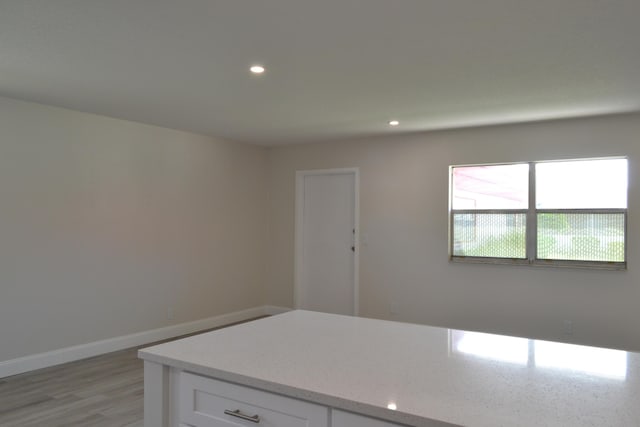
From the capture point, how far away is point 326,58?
3000mm

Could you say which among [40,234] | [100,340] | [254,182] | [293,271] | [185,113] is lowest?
[100,340]

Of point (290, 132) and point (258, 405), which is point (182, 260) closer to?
point (290, 132)

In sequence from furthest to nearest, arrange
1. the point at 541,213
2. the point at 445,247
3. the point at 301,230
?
1. the point at 301,230
2. the point at 445,247
3. the point at 541,213

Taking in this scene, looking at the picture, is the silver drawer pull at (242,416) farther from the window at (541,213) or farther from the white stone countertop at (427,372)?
the window at (541,213)

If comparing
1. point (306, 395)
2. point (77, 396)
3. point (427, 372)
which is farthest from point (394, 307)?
point (306, 395)

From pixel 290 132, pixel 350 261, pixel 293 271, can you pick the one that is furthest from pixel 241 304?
pixel 290 132

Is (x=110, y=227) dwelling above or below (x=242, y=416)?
above

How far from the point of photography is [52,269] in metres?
4.31

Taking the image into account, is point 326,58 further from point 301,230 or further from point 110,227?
point 301,230

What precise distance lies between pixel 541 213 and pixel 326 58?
10.2 feet

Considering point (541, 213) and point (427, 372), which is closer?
point (427, 372)

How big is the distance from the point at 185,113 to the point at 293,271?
9.01 feet

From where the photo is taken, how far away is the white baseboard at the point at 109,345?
4047mm

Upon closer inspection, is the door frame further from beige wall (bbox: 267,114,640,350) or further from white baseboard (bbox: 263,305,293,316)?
white baseboard (bbox: 263,305,293,316)
